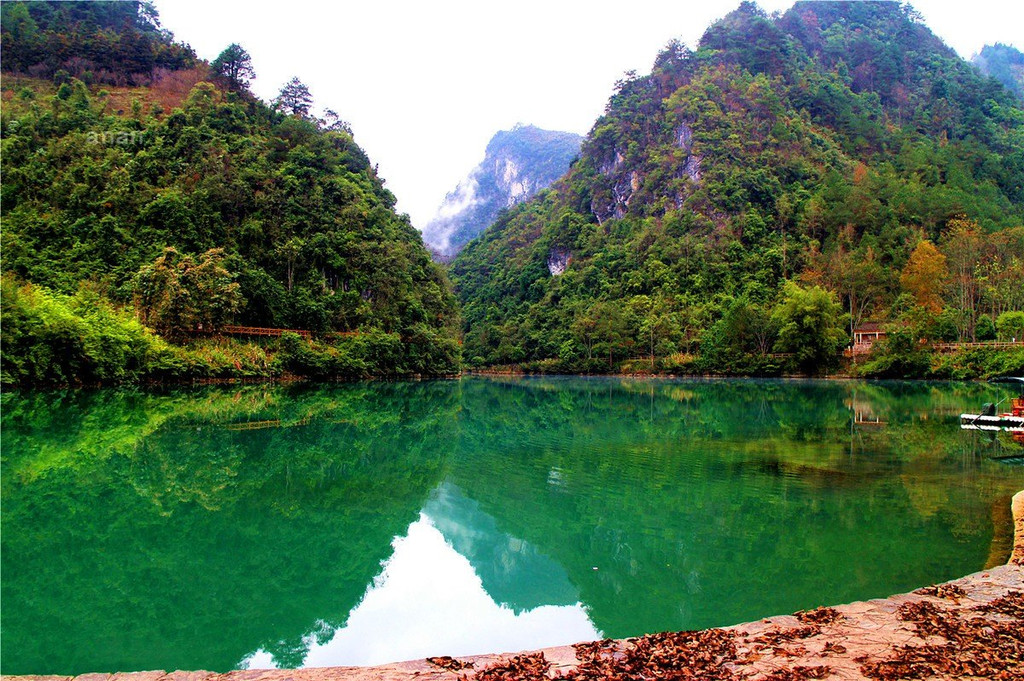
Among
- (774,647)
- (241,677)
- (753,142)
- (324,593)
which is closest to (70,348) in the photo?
(324,593)

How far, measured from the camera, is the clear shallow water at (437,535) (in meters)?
5.99

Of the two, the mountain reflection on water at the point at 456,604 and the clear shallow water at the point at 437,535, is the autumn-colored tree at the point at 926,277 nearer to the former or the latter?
the clear shallow water at the point at 437,535

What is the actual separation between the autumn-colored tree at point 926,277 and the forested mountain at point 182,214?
4253 cm

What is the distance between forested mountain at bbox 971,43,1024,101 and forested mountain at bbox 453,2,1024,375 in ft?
142

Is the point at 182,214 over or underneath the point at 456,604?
over

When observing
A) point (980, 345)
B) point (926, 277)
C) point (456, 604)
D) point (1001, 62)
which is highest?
point (1001, 62)

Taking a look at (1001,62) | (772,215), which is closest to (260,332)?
(772,215)

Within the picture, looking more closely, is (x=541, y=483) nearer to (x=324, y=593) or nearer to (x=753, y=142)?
(x=324, y=593)

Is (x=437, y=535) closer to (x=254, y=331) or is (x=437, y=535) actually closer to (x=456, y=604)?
(x=456, y=604)

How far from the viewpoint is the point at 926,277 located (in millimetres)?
53094

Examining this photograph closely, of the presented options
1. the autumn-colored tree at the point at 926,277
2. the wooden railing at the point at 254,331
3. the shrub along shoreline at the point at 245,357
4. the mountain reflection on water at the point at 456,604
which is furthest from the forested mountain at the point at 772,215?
the mountain reflection on water at the point at 456,604

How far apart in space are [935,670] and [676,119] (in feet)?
336

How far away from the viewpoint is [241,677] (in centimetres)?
416

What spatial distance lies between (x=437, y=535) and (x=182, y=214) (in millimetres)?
41475
